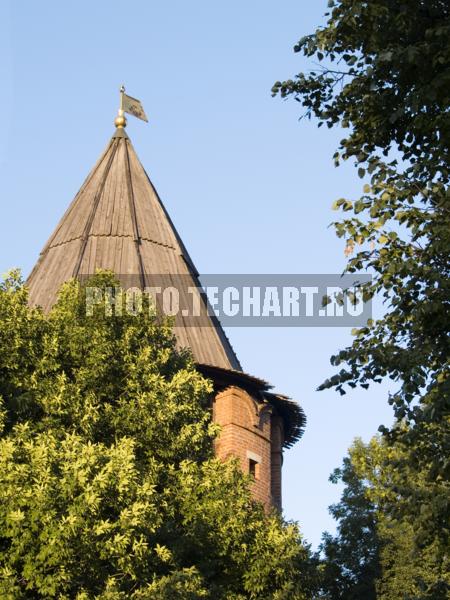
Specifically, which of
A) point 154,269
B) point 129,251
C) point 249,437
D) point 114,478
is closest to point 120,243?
point 129,251

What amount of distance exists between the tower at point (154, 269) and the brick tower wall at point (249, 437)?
0.02 metres

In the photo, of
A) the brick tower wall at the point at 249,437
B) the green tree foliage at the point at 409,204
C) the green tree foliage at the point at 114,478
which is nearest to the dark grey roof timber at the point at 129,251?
the brick tower wall at the point at 249,437

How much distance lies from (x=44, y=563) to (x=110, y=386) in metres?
4.88

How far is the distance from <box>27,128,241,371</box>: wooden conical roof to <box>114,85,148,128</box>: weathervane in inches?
64.8

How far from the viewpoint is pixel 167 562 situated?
1549 cm

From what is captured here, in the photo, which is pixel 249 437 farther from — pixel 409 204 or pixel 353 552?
pixel 409 204

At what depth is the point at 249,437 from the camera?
25469mm

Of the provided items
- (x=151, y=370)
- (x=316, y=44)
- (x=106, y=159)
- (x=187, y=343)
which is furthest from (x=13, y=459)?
(x=106, y=159)

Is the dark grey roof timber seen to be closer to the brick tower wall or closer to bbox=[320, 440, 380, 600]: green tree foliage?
the brick tower wall

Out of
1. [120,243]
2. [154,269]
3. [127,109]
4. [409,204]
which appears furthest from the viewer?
[127,109]

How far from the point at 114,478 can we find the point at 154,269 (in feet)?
46.6

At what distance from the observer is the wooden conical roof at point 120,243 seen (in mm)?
26922

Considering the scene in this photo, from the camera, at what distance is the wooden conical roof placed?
2692 centimetres

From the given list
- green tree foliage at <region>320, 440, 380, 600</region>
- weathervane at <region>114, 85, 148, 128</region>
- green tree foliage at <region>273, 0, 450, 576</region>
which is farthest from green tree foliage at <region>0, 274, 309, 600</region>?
weathervane at <region>114, 85, 148, 128</region>
